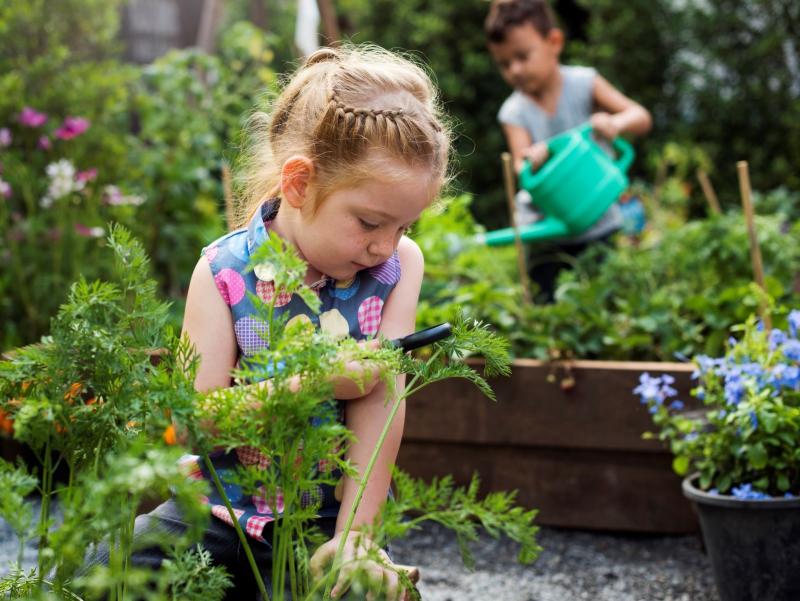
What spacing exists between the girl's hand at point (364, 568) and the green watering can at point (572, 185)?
238cm

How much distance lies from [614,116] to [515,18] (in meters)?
0.60

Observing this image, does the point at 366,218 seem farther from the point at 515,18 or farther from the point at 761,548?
the point at 515,18

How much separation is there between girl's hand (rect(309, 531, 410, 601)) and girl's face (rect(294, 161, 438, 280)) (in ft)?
1.34

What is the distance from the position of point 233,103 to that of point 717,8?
138 inches

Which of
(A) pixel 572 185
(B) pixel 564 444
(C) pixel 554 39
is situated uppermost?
(C) pixel 554 39

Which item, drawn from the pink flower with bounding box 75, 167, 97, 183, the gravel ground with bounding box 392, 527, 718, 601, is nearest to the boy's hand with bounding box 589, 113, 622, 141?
the gravel ground with bounding box 392, 527, 718, 601

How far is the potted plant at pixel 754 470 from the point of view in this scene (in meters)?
2.04

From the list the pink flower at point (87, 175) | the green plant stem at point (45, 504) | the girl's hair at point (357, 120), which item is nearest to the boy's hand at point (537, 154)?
the pink flower at point (87, 175)

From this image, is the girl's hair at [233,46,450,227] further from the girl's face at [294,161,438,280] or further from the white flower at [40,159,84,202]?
the white flower at [40,159,84,202]

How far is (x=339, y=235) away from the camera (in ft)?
4.75

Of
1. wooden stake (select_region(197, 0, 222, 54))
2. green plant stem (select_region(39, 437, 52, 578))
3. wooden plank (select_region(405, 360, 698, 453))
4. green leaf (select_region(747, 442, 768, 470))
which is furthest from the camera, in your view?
wooden stake (select_region(197, 0, 222, 54))

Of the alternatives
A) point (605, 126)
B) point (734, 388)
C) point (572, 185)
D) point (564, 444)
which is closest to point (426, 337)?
point (734, 388)

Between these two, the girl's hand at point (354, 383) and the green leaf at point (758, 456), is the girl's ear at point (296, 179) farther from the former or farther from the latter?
the green leaf at point (758, 456)

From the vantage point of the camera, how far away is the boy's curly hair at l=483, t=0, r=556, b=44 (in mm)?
4035
